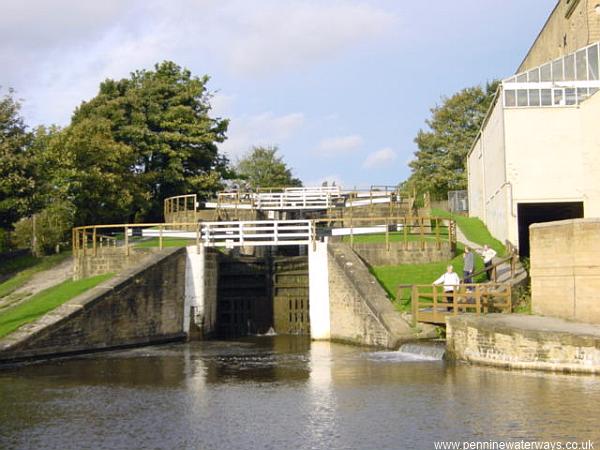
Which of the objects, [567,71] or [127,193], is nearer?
[567,71]

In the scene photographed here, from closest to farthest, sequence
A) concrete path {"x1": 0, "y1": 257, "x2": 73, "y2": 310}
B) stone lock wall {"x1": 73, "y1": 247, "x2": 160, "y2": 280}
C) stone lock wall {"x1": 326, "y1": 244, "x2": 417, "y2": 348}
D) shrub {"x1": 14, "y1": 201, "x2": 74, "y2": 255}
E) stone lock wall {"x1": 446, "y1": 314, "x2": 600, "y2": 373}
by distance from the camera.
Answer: stone lock wall {"x1": 446, "y1": 314, "x2": 600, "y2": 373} < stone lock wall {"x1": 326, "y1": 244, "x2": 417, "y2": 348} < concrete path {"x1": 0, "y1": 257, "x2": 73, "y2": 310} < stone lock wall {"x1": 73, "y1": 247, "x2": 160, "y2": 280} < shrub {"x1": 14, "y1": 201, "x2": 74, "y2": 255}

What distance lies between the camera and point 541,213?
36969 millimetres

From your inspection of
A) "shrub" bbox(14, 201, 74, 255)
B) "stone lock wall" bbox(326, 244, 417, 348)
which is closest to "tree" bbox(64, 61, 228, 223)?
"shrub" bbox(14, 201, 74, 255)

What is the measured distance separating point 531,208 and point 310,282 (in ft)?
45.6

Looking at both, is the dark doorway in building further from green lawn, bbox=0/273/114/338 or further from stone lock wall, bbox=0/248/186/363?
green lawn, bbox=0/273/114/338

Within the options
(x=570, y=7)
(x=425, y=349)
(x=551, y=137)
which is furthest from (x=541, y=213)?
(x=425, y=349)

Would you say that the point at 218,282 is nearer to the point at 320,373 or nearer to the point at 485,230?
the point at 320,373

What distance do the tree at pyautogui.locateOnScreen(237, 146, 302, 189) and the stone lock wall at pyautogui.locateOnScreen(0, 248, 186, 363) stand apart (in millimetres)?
41546

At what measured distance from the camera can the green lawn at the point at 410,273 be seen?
25.2 m

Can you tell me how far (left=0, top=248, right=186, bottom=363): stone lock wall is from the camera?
21.1 metres

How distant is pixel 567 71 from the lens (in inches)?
1236

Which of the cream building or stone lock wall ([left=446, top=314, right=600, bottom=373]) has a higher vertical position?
the cream building

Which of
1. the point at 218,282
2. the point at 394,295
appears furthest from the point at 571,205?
the point at 218,282

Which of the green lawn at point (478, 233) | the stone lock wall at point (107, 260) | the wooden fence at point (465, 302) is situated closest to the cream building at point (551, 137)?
the green lawn at point (478, 233)
